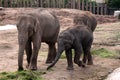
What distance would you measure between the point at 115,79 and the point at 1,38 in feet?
27.2

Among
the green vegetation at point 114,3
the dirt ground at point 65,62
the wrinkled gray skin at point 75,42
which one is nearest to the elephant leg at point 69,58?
the wrinkled gray skin at point 75,42

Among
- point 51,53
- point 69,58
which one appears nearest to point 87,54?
point 69,58

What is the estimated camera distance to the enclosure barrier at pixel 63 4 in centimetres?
2806

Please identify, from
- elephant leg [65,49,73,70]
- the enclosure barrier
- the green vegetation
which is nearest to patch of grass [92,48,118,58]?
elephant leg [65,49,73,70]

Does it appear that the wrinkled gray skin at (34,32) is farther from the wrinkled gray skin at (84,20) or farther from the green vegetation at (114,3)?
the green vegetation at (114,3)

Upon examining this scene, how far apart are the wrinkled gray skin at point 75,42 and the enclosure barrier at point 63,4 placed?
1744 cm

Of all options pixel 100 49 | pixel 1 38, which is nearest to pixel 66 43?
pixel 100 49

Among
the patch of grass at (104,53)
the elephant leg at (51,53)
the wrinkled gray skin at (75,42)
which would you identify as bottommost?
the patch of grass at (104,53)

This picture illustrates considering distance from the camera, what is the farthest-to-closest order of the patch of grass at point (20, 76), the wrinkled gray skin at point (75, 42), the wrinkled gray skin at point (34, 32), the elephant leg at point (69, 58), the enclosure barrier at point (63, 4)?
the enclosure barrier at point (63, 4), the elephant leg at point (69, 58), the wrinkled gray skin at point (75, 42), the wrinkled gray skin at point (34, 32), the patch of grass at point (20, 76)

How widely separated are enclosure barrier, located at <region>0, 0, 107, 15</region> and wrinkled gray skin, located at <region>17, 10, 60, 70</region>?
16.8 meters

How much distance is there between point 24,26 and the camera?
32.1 ft

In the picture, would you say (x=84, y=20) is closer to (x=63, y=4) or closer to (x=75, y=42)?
(x=75, y=42)

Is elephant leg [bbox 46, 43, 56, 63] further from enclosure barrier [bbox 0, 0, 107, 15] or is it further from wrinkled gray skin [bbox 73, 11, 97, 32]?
enclosure barrier [bbox 0, 0, 107, 15]

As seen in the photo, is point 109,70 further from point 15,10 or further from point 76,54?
point 15,10
